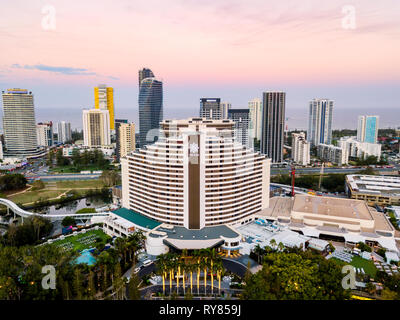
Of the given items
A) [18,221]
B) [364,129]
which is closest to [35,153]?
[18,221]

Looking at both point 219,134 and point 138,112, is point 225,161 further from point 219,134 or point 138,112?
point 138,112

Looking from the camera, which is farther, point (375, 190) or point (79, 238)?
point (375, 190)

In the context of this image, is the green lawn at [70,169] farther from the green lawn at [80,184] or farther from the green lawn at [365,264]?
the green lawn at [365,264]

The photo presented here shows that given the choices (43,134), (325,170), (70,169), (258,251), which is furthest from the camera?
(43,134)

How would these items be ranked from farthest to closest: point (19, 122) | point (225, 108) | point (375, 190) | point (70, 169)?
point (225, 108) → point (19, 122) → point (70, 169) → point (375, 190)

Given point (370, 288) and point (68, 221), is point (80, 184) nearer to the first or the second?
point (68, 221)

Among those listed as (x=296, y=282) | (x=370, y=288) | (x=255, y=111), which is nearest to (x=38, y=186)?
(x=296, y=282)

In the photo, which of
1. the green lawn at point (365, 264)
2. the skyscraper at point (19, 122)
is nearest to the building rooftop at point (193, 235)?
the green lawn at point (365, 264)
